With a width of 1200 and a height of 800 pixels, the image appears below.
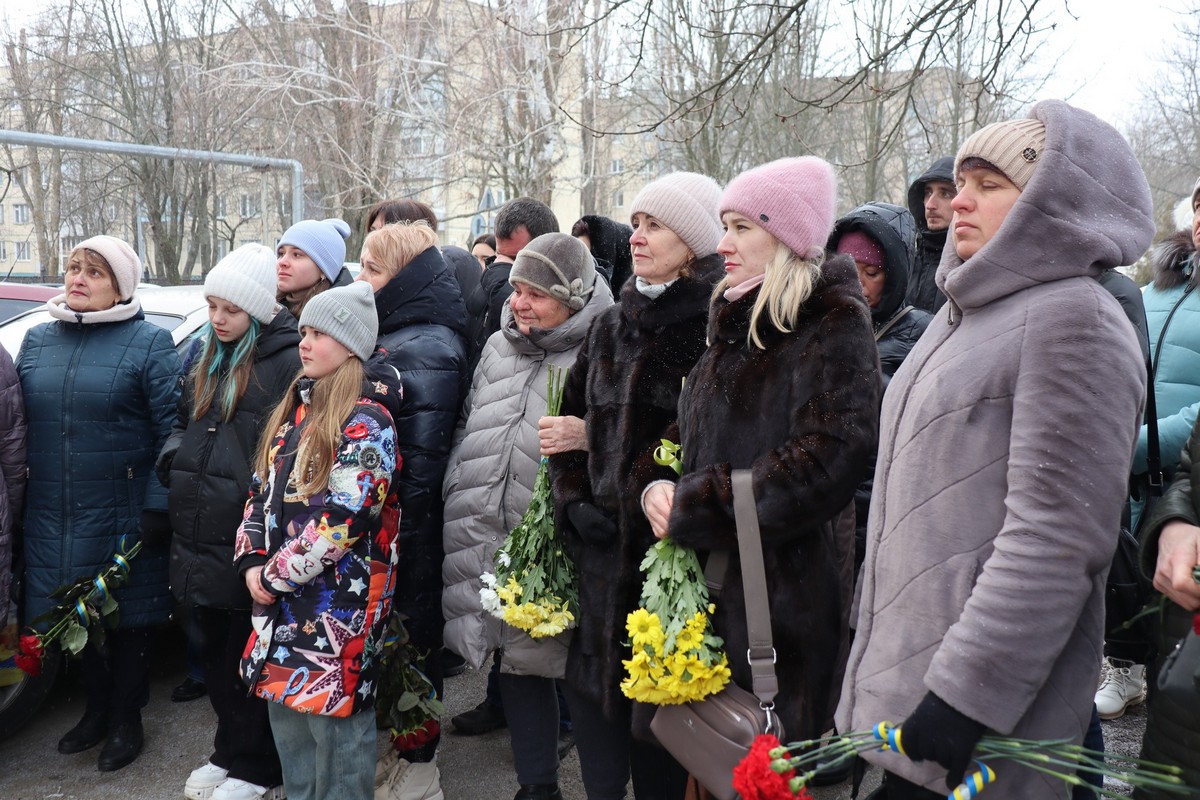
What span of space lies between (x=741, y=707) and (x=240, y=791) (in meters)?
2.18

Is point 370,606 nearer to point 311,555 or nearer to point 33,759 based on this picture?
point 311,555

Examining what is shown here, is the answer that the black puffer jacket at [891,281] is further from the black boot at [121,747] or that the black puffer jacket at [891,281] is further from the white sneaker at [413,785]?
the black boot at [121,747]

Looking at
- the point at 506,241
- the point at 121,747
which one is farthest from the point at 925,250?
the point at 121,747

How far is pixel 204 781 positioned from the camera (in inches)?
150

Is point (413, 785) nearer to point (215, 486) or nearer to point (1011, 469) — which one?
point (215, 486)

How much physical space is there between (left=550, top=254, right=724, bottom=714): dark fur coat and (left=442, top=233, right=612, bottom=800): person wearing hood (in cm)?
33

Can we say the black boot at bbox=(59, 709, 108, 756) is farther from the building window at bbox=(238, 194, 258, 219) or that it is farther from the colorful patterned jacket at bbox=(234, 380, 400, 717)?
the building window at bbox=(238, 194, 258, 219)

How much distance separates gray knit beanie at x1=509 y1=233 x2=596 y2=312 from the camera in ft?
11.6

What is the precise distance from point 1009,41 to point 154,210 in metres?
19.1

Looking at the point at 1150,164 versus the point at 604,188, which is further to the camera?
the point at 1150,164

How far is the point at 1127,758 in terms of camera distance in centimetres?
204

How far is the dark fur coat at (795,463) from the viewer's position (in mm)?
2504

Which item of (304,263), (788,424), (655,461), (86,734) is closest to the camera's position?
Result: (788,424)

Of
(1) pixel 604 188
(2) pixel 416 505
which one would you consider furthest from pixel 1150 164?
(2) pixel 416 505
